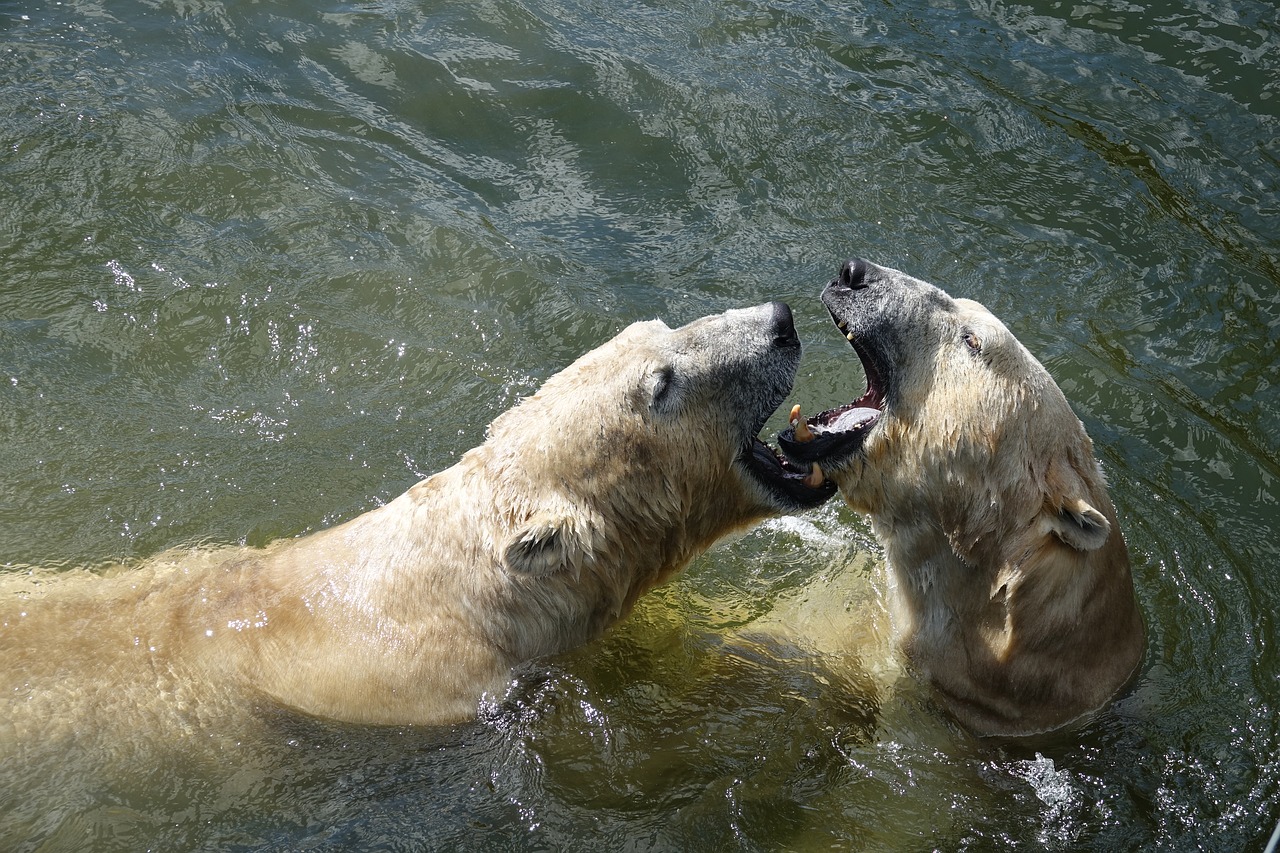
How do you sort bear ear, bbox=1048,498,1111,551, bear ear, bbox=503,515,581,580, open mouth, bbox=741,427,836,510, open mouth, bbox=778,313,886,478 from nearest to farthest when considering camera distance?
bear ear, bbox=1048,498,1111,551 → bear ear, bbox=503,515,581,580 → open mouth, bbox=778,313,886,478 → open mouth, bbox=741,427,836,510

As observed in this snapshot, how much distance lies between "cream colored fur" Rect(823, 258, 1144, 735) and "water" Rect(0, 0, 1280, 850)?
29 cm

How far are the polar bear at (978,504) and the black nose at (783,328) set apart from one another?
182 mm

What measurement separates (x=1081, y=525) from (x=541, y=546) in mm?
2037

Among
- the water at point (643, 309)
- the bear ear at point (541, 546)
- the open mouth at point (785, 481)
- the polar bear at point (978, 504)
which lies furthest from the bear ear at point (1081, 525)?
the bear ear at point (541, 546)

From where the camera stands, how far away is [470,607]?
4.75 metres

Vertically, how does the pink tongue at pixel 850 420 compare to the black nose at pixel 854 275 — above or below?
below

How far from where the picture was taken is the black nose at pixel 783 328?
16.3 ft

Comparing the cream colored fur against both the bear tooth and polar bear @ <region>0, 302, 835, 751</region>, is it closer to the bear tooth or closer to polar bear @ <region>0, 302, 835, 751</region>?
the bear tooth

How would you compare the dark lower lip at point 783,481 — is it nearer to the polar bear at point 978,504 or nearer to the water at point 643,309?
the polar bear at point 978,504

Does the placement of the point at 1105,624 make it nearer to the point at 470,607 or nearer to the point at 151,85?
the point at 470,607

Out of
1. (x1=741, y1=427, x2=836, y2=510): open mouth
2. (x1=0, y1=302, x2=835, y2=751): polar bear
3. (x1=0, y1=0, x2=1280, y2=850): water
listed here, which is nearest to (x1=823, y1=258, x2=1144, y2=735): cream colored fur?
(x1=741, y1=427, x2=836, y2=510): open mouth

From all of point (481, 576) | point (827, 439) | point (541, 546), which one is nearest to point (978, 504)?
point (827, 439)

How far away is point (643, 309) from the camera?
719cm

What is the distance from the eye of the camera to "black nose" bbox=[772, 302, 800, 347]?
4977mm
